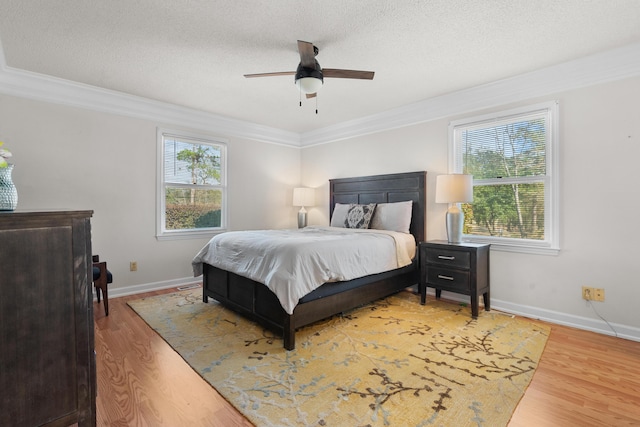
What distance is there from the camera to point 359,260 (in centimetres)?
296

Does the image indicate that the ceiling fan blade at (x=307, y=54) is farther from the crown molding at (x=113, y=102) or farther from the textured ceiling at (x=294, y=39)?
the crown molding at (x=113, y=102)

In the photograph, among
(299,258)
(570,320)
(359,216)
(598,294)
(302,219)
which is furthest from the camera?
(302,219)

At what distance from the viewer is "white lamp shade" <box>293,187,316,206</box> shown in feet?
17.4

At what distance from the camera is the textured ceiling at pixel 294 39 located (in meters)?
2.10

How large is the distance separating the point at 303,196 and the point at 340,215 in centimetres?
106

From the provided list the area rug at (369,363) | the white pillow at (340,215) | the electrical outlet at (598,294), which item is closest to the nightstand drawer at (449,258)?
the area rug at (369,363)

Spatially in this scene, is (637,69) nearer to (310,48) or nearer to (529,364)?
(529,364)

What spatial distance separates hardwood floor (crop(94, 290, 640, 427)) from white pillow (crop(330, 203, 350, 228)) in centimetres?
261

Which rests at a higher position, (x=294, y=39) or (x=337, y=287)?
(x=294, y=39)

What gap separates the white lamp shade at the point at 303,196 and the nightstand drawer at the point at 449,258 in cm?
245

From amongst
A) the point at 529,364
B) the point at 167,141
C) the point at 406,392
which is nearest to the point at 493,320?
the point at 529,364

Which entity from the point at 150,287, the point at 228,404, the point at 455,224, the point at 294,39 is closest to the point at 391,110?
the point at 455,224

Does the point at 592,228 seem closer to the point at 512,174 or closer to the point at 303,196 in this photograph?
the point at 512,174

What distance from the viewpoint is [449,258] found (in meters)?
3.22
